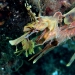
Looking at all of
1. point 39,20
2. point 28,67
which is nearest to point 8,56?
point 28,67

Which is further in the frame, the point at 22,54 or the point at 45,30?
the point at 22,54

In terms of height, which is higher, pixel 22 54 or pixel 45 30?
pixel 45 30

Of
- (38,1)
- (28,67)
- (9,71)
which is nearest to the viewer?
(38,1)

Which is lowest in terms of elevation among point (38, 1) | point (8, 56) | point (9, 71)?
point (9, 71)

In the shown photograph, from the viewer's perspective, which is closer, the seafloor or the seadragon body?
the seadragon body

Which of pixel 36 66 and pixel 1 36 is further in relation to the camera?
pixel 36 66

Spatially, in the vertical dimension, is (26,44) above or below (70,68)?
above

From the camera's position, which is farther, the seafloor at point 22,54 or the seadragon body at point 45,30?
the seafloor at point 22,54

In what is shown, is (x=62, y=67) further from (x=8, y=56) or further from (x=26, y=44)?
(x=26, y=44)
